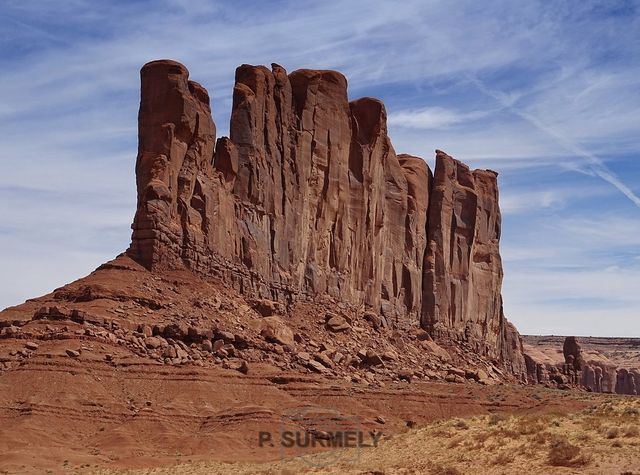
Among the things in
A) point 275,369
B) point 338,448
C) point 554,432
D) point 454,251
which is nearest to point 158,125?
point 275,369

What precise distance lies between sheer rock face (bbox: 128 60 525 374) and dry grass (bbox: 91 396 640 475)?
2512 centimetres

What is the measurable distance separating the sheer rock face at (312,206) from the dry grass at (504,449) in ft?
82.4

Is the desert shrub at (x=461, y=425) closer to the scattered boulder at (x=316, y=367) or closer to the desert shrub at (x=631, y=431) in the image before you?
the desert shrub at (x=631, y=431)

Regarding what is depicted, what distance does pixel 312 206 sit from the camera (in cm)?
8088

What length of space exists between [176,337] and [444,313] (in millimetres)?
44354

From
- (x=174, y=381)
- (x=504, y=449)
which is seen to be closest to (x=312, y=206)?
(x=174, y=381)

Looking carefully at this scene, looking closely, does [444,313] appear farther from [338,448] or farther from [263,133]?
[338,448]

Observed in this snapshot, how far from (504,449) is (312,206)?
154ft

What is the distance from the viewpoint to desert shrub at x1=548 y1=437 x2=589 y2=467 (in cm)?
3262

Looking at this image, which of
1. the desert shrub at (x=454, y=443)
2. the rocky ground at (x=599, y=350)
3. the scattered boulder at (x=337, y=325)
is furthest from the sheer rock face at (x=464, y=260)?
the desert shrub at (x=454, y=443)

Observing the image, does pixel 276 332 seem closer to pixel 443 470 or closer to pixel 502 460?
pixel 443 470

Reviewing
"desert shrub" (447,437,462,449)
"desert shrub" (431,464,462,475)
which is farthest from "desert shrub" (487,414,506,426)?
"desert shrub" (431,464,462,475)

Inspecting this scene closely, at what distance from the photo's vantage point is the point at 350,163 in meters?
85.8

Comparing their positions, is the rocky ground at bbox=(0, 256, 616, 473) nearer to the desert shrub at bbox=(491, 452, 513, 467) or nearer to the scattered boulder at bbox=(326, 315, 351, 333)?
the scattered boulder at bbox=(326, 315, 351, 333)
